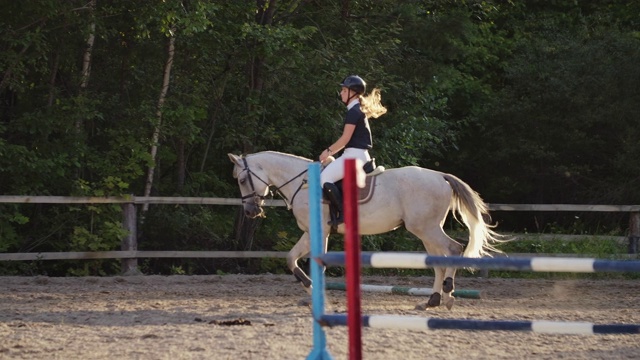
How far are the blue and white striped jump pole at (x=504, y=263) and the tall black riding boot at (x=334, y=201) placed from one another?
5234mm

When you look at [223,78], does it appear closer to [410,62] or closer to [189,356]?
[410,62]

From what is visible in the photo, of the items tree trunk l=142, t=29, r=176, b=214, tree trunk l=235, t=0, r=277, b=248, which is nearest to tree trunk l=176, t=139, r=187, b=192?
tree trunk l=142, t=29, r=176, b=214

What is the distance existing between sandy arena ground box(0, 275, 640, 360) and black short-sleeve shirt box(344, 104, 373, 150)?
1704mm

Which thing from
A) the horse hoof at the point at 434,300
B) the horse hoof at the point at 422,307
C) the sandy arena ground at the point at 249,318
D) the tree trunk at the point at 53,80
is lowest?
the sandy arena ground at the point at 249,318

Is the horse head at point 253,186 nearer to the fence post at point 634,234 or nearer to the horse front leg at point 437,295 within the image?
the horse front leg at point 437,295

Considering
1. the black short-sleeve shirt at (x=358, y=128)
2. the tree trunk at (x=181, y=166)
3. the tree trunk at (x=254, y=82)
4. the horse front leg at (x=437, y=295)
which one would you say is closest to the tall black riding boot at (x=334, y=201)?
the black short-sleeve shirt at (x=358, y=128)

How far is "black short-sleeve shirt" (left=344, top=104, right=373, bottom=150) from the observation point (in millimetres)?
10828

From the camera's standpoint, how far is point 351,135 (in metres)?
10.9

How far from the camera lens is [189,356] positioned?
7.59 m

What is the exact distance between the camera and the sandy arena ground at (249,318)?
8.00m

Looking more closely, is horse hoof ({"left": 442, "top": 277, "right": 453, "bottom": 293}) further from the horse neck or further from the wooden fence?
the wooden fence

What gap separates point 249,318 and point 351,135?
2165 millimetres

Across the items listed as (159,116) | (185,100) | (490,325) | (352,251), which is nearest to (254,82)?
(185,100)

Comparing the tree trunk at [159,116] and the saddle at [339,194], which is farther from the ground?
the tree trunk at [159,116]
